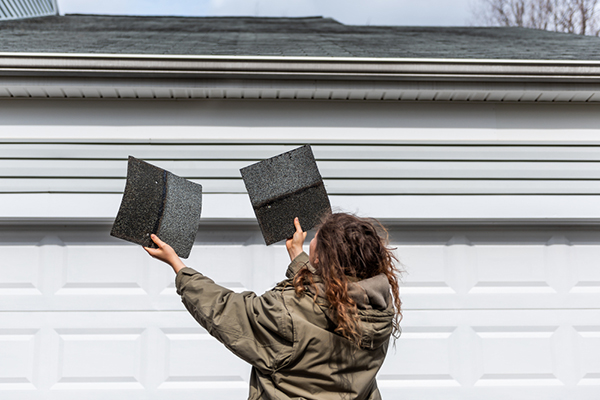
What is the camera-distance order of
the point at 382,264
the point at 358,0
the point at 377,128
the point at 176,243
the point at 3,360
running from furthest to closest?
the point at 358,0
the point at 377,128
the point at 3,360
the point at 176,243
the point at 382,264

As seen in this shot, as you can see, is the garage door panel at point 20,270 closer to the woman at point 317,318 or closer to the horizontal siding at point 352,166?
the horizontal siding at point 352,166

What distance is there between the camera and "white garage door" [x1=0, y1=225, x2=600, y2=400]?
3186mm

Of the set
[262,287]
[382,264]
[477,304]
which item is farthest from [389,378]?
[382,264]

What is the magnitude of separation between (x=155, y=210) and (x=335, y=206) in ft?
5.77

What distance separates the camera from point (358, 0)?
26016 millimetres

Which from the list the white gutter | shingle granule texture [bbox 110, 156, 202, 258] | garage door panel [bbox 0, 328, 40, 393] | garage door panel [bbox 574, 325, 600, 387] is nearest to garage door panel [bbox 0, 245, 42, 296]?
garage door panel [bbox 0, 328, 40, 393]

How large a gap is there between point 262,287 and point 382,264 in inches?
71.7

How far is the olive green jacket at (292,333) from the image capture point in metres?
1.50

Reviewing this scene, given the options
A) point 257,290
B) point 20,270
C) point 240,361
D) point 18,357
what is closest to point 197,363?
point 240,361

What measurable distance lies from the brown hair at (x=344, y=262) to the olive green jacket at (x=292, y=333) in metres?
0.04

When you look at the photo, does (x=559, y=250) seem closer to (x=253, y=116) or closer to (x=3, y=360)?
(x=253, y=116)

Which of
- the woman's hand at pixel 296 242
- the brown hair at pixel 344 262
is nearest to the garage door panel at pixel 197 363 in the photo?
the woman's hand at pixel 296 242

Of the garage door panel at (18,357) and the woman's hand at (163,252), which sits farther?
the garage door panel at (18,357)

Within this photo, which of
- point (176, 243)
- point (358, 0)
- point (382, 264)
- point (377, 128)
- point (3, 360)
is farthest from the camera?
point (358, 0)
